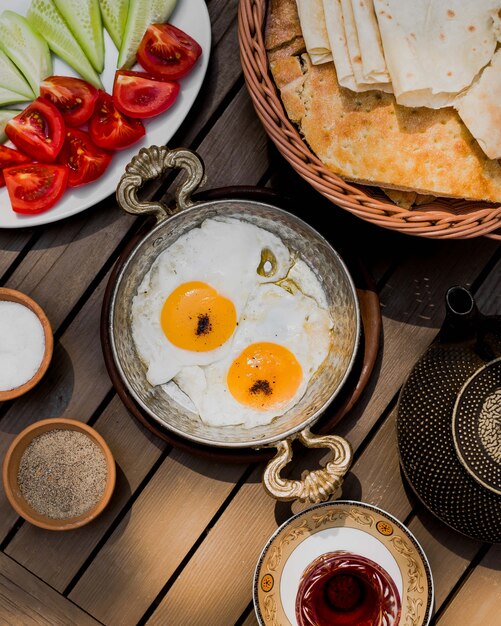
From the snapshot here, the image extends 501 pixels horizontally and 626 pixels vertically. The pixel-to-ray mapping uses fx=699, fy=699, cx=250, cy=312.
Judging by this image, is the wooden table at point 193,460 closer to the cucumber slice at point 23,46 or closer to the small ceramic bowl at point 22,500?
the small ceramic bowl at point 22,500

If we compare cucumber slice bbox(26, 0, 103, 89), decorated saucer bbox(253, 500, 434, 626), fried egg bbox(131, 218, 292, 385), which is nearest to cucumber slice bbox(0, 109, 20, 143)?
cucumber slice bbox(26, 0, 103, 89)

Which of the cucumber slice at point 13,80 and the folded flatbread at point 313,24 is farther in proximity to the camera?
the cucumber slice at point 13,80

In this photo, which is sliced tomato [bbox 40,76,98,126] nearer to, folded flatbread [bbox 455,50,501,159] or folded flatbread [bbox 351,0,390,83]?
folded flatbread [bbox 351,0,390,83]

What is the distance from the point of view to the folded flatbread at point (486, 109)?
1.12 meters

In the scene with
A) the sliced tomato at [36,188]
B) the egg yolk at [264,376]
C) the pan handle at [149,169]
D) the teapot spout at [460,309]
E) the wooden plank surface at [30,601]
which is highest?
the pan handle at [149,169]

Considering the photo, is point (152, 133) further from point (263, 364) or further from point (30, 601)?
point (30, 601)

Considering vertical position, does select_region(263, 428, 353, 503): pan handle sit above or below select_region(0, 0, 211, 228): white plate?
below

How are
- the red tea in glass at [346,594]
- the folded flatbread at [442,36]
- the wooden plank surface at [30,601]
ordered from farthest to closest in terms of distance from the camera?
1. the wooden plank surface at [30,601]
2. the red tea in glass at [346,594]
3. the folded flatbread at [442,36]

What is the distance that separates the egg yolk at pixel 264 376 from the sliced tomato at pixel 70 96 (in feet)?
1.83

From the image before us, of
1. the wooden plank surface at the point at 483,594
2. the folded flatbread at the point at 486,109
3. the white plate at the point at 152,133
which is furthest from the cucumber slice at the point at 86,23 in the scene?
the wooden plank surface at the point at 483,594

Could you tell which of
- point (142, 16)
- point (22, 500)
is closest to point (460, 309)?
point (142, 16)

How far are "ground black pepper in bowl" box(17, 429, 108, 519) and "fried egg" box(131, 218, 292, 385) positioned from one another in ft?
0.74

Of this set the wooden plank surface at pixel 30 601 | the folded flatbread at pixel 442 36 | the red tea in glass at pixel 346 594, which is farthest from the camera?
the wooden plank surface at pixel 30 601

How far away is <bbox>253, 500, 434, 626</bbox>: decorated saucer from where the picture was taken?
51.8 inches
